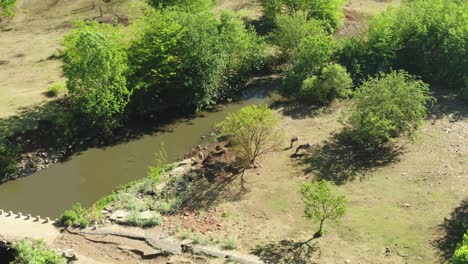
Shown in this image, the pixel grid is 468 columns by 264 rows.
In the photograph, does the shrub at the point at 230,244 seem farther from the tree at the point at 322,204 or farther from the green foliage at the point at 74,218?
the green foliage at the point at 74,218

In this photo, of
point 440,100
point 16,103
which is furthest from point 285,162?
point 16,103

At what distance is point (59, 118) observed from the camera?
3872 centimetres

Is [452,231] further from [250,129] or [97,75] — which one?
[97,75]

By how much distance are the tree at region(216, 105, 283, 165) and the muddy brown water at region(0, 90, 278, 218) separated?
5306 millimetres

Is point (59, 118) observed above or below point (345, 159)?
above

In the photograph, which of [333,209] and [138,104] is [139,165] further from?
[333,209]

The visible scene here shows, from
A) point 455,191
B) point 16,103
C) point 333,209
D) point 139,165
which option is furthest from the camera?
point 16,103

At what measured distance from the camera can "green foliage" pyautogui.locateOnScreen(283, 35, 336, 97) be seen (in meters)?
42.9

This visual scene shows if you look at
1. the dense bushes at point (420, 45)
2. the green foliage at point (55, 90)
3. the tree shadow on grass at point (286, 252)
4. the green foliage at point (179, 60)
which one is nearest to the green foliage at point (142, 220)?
the tree shadow on grass at point (286, 252)

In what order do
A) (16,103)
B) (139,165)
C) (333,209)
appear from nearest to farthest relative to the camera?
(333,209)
(139,165)
(16,103)

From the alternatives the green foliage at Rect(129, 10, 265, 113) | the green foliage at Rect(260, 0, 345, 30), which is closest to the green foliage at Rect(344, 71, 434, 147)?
the green foliage at Rect(129, 10, 265, 113)

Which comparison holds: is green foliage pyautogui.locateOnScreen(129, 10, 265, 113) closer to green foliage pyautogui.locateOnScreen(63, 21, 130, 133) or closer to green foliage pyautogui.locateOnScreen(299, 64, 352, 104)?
green foliage pyautogui.locateOnScreen(63, 21, 130, 133)

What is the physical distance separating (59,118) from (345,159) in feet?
65.7

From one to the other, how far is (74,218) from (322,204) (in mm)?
13281
